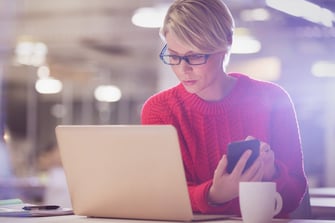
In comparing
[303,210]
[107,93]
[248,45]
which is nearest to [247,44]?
[248,45]

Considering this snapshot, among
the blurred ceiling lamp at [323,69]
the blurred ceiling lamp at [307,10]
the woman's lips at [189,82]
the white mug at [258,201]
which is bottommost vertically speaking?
the white mug at [258,201]

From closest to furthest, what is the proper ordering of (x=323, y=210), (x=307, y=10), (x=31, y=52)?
1. (x=323, y=210)
2. (x=307, y=10)
3. (x=31, y=52)

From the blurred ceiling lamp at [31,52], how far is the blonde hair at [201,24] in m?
7.30

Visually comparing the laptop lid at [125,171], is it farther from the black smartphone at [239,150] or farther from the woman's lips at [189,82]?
the woman's lips at [189,82]

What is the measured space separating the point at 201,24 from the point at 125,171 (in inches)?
36.5

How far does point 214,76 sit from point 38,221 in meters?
1.07

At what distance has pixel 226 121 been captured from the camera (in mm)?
2574

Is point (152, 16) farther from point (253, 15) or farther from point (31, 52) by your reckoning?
point (31, 52)

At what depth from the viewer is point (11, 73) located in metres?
11.9

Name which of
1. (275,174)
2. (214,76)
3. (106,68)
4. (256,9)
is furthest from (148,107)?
(106,68)

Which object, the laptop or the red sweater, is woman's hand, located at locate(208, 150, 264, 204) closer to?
the laptop

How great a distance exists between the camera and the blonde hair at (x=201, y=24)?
2493mm

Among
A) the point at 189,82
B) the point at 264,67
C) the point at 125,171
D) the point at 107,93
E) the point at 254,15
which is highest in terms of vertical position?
the point at 254,15

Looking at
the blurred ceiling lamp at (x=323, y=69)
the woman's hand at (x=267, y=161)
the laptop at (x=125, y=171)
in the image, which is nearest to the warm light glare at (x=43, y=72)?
the blurred ceiling lamp at (x=323, y=69)
